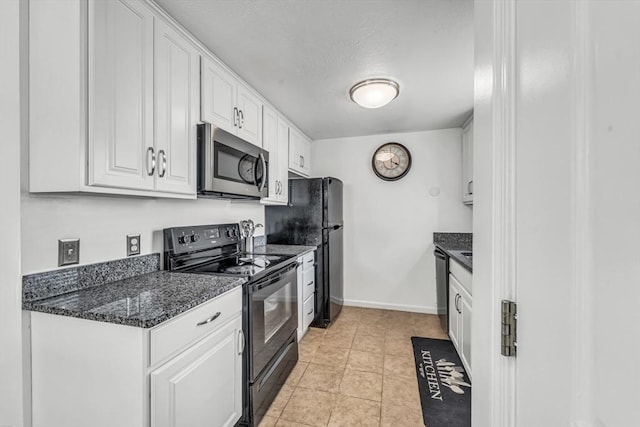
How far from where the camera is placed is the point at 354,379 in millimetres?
2119

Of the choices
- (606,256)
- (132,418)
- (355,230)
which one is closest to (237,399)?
(132,418)

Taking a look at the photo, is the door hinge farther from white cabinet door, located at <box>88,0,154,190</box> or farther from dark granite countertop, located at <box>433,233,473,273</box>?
dark granite countertop, located at <box>433,233,473,273</box>

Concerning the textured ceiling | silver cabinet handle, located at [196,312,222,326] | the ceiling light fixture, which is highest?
the textured ceiling

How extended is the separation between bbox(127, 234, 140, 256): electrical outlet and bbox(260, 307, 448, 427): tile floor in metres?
1.24

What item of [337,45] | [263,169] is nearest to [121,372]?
[263,169]

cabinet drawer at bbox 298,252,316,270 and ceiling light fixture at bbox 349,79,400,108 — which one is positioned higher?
ceiling light fixture at bbox 349,79,400,108

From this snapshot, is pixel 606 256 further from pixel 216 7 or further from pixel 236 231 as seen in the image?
pixel 236 231

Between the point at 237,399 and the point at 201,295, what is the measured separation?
2.22 ft

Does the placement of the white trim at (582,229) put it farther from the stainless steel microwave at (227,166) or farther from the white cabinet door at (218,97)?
the white cabinet door at (218,97)

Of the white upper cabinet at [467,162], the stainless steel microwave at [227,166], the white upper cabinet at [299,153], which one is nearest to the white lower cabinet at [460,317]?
A: the white upper cabinet at [467,162]

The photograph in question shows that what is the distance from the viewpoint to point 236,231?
2.46m

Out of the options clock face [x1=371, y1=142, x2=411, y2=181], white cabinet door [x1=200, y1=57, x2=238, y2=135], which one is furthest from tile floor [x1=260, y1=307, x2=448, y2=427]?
white cabinet door [x1=200, y1=57, x2=238, y2=135]

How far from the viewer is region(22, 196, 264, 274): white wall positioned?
1152 millimetres

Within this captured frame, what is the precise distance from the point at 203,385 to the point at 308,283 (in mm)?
1627
